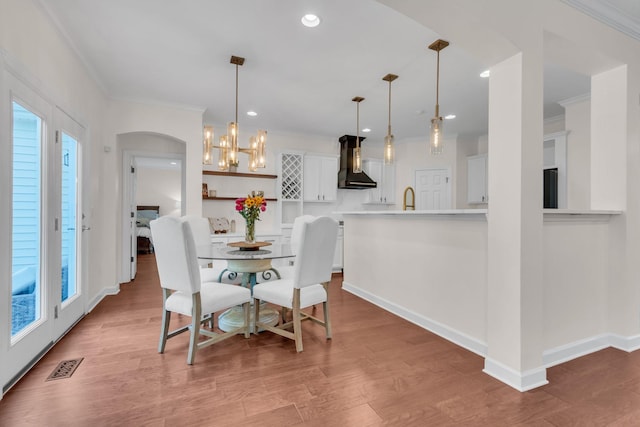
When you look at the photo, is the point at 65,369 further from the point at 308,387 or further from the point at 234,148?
the point at 234,148

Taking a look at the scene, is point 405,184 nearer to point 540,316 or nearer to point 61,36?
point 540,316

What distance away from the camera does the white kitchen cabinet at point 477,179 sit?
5.50 meters

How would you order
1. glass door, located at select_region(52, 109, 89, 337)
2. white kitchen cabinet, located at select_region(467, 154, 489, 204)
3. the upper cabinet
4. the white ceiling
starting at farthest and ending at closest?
1. white kitchen cabinet, located at select_region(467, 154, 489, 204)
2. the upper cabinet
3. glass door, located at select_region(52, 109, 89, 337)
4. the white ceiling

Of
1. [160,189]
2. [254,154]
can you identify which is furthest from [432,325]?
[160,189]

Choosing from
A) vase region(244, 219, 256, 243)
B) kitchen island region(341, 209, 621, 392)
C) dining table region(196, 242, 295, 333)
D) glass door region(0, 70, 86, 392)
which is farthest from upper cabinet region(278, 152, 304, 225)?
glass door region(0, 70, 86, 392)

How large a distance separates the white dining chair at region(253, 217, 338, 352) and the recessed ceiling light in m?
1.53

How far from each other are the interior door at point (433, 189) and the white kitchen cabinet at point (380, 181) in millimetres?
516

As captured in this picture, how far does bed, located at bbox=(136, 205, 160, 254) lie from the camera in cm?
793

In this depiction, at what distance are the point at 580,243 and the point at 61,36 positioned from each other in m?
4.52

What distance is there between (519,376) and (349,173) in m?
4.32

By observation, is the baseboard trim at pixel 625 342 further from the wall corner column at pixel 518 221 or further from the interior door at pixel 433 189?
the interior door at pixel 433 189

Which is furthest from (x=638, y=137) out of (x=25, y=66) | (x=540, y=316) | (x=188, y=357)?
(x=25, y=66)

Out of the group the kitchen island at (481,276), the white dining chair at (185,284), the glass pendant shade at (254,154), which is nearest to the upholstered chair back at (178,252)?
the white dining chair at (185,284)

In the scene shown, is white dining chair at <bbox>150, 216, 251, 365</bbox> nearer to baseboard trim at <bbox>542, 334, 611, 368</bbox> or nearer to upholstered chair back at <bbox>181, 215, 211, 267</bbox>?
upholstered chair back at <bbox>181, 215, 211, 267</bbox>
